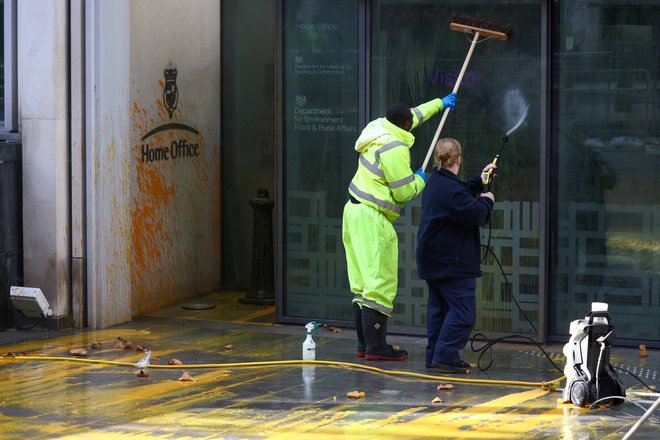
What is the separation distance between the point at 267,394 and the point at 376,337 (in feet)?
4.72

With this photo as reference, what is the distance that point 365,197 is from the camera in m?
10.3

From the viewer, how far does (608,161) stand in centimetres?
1098

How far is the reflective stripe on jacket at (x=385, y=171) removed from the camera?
10094 mm

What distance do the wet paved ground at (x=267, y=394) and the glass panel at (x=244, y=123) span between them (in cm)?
245

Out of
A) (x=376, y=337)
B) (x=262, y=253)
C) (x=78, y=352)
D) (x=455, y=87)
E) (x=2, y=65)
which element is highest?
(x=2, y=65)

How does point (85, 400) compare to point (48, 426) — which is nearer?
point (48, 426)

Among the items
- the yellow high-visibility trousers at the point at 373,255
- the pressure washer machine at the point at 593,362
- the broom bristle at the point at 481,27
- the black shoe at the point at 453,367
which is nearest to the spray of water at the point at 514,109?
the broom bristle at the point at 481,27

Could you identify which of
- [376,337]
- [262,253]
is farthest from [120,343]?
[262,253]

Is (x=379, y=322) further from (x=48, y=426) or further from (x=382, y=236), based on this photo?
(x=48, y=426)

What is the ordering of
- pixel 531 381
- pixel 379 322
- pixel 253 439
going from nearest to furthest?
pixel 253 439
pixel 531 381
pixel 379 322

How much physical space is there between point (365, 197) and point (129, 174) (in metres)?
3.00

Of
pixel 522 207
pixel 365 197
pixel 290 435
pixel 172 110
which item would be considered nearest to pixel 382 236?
pixel 365 197

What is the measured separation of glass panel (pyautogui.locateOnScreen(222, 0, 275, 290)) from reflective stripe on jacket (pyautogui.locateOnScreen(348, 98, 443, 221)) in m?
3.73

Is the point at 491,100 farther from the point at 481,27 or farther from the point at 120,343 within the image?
the point at 120,343
